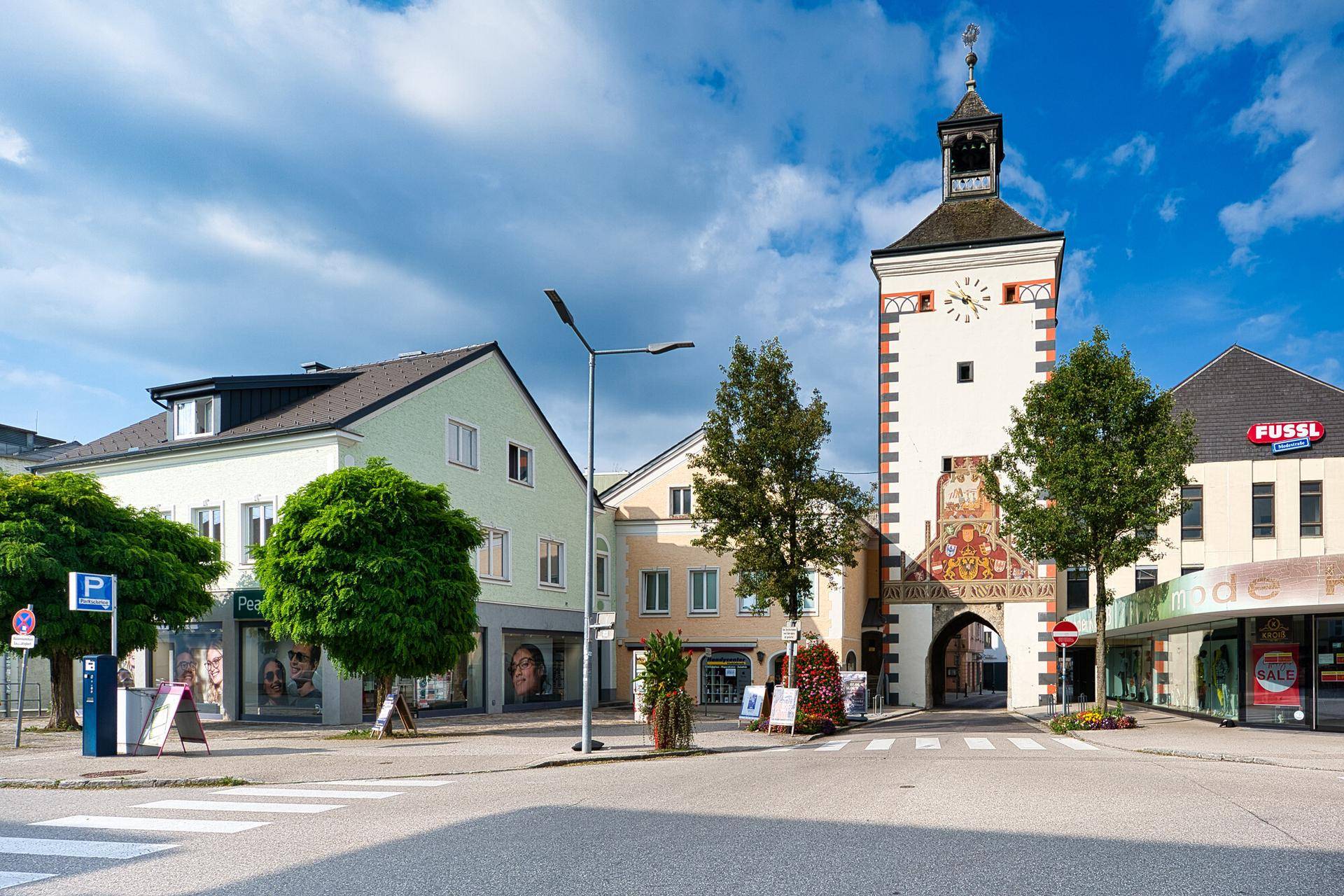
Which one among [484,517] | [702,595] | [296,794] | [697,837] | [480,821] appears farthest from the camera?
[702,595]

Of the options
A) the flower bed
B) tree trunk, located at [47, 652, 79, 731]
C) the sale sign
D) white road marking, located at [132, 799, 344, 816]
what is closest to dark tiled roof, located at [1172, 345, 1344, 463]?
the sale sign

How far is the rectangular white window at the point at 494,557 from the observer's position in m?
32.9

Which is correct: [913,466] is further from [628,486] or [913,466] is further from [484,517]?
[484,517]

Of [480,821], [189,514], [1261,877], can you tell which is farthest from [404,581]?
[1261,877]

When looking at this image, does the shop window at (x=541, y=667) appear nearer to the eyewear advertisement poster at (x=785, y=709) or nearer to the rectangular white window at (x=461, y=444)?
the rectangular white window at (x=461, y=444)

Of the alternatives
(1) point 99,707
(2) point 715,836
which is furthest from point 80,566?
(2) point 715,836

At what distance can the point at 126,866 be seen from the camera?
8508 millimetres

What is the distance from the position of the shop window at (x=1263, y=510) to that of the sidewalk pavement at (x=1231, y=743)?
558 inches

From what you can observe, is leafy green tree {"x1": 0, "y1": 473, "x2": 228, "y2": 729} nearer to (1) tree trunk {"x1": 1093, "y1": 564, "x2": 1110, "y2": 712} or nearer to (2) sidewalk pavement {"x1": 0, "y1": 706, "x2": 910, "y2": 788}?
(2) sidewalk pavement {"x1": 0, "y1": 706, "x2": 910, "y2": 788}

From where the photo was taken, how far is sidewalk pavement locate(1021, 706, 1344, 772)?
62.0 ft

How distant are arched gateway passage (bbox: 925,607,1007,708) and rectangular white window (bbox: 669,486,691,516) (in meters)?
10.5

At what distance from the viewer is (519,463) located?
36281mm

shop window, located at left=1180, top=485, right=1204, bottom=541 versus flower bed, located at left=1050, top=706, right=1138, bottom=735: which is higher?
shop window, located at left=1180, top=485, right=1204, bottom=541

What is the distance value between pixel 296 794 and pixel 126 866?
500 cm
